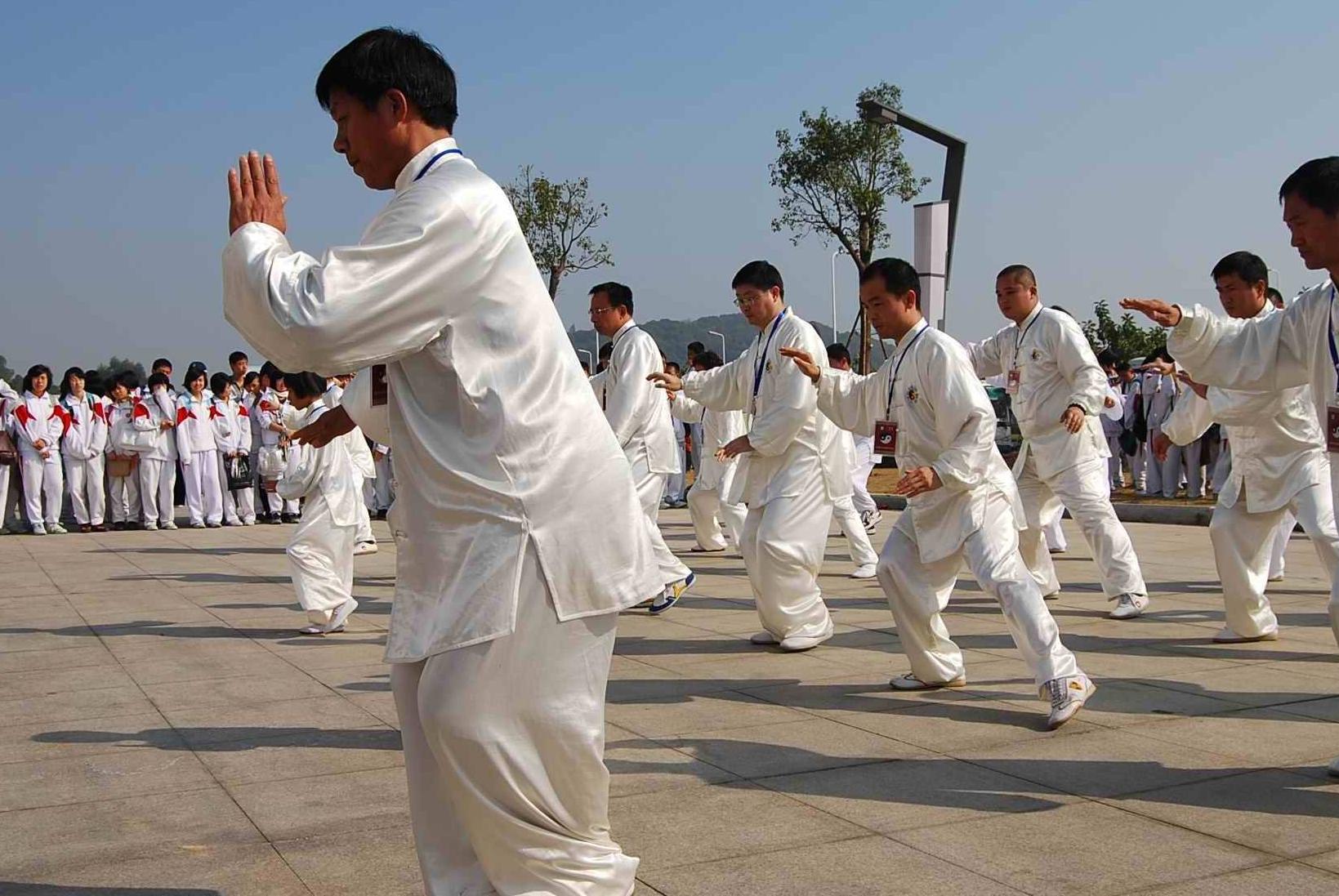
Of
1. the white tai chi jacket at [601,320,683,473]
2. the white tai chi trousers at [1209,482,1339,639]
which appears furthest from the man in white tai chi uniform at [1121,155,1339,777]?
the white tai chi jacket at [601,320,683,473]

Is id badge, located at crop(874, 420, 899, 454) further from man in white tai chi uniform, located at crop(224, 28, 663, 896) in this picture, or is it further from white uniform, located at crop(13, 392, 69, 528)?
white uniform, located at crop(13, 392, 69, 528)

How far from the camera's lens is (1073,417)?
8.64 metres

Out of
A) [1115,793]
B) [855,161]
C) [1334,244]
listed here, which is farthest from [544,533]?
[855,161]

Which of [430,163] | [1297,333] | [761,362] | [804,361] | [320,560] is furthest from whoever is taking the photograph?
[320,560]

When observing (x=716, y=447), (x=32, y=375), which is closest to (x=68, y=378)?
(x=32, y=375)

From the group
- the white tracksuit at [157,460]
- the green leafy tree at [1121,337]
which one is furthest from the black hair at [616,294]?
the green leafy tree at [1121,337]

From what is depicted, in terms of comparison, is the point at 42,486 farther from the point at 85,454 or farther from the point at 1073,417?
the point at 1073,417

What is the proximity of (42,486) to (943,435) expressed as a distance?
15.1 m

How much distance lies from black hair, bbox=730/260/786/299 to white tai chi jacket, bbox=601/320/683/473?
1163 millimetres

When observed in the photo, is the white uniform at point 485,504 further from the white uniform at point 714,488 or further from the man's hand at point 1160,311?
the white uniform at point 714,488

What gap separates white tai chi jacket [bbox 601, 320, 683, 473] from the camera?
9.02 metres

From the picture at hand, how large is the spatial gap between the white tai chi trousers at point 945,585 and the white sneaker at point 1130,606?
2.49 m

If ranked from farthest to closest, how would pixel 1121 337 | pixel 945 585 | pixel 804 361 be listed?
pixel 1121 337, pixel 804 361, pixel 945 585

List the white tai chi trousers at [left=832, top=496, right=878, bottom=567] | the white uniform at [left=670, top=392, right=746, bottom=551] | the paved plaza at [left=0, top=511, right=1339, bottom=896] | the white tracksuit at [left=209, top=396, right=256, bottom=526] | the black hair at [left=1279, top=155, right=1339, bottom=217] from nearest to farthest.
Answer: the paved plaza at [left=0, top=511, right=1339, bottom=896] → the black hair at [left=1279, top=155, right=1339, bottom=217] → the white tai chi trousers at [left=832, top=496, right=878, bottom=567] → the white uniform at [left=670, top=392, right=746, bottom=551] → the white tracksuit at [left=209, top=396, right=256, bottom=526]
